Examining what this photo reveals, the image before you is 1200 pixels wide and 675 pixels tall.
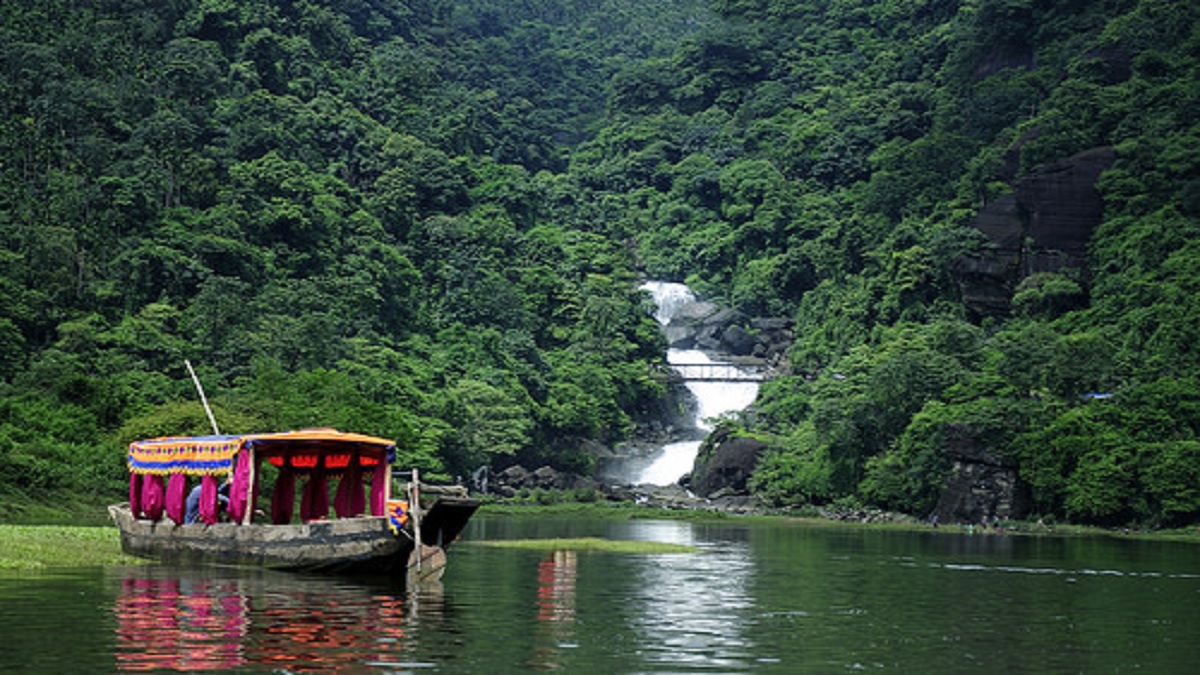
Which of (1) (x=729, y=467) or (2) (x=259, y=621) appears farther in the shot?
(1) (x=729, y=467)

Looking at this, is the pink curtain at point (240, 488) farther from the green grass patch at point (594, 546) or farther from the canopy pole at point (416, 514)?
the green grass patch at point (594, 546)

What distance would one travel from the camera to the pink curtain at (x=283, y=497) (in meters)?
34.4

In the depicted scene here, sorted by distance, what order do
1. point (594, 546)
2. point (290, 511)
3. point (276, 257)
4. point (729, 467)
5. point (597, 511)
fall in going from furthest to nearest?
point (276, 257)
point (729, 467)
point (597, 511)
point (594, 546)
point (290, 511)

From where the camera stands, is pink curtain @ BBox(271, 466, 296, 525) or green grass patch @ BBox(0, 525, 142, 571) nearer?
green grass patch @ BBox(0, 525, 142, 571)

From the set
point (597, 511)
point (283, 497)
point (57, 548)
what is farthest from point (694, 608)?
point (597, 511)

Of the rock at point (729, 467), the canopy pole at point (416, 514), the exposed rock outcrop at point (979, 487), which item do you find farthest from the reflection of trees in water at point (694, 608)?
the rock at point (729, 467)

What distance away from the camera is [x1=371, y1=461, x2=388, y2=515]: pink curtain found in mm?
33969

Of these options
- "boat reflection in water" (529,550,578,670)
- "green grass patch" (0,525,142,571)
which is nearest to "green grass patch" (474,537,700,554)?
"boat reflection in water" (529,550,578,670)

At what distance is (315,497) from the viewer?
114 ft

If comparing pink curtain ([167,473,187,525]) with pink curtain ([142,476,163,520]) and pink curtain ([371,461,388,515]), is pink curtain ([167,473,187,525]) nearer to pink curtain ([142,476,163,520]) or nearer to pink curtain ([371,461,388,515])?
pink curtain ([142,476,163,520])

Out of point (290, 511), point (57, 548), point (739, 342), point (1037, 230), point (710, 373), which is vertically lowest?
point (57, 548)

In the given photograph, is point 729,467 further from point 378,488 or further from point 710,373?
point 378,488

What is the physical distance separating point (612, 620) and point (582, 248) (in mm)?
116664

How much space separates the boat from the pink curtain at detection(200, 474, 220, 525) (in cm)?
2
